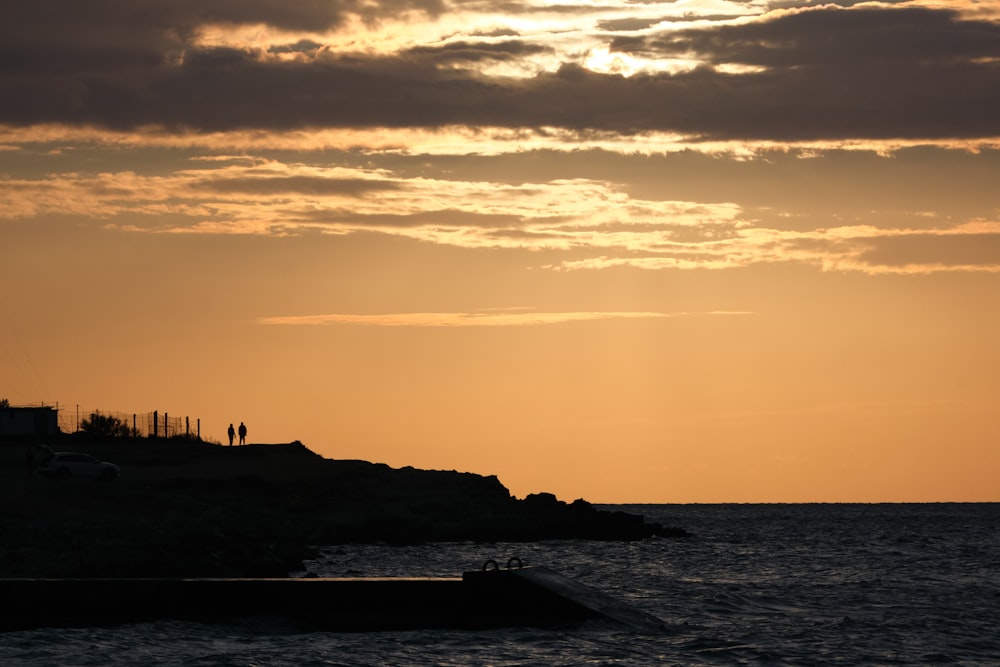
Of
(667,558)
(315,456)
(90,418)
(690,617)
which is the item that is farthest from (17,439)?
(690,617)

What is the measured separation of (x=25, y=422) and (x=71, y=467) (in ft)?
71.4

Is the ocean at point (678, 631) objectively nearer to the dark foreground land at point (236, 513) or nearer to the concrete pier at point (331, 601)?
the concrete pier at point (331, 601)

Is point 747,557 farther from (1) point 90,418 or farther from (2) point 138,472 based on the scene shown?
(1) point 90,418

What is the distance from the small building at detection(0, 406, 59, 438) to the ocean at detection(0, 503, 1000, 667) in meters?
27.1

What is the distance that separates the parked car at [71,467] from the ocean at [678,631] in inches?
450

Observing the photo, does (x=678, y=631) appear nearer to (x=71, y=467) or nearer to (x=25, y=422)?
(x=71, y=467)

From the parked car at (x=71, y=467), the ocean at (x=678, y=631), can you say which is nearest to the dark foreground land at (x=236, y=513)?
the parked car at (x=71, y=467)

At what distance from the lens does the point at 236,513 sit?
69.4m

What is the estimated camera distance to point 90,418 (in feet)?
319

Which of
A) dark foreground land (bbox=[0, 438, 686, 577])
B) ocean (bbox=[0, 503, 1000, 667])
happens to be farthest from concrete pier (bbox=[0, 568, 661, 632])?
dark foreground land (bbox=[0, 438, 686, 577])

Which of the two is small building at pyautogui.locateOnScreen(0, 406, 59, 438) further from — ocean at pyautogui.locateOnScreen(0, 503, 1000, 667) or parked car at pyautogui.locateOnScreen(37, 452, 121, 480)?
ocean at pyautogui.locateOnScreen(0, 503, 1000, 667)

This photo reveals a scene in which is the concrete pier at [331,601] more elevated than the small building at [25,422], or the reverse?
the small building at [25,422]

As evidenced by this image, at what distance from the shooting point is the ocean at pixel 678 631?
30891 mm

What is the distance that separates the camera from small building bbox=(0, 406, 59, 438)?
286ft
